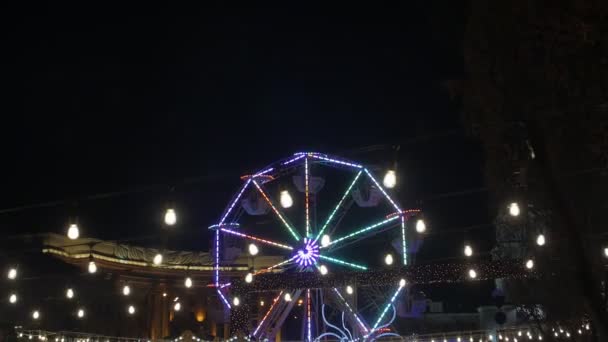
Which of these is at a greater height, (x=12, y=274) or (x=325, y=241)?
(x=325, y=241)

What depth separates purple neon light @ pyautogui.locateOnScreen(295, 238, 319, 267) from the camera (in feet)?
49.0

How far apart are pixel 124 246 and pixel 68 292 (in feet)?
7.98

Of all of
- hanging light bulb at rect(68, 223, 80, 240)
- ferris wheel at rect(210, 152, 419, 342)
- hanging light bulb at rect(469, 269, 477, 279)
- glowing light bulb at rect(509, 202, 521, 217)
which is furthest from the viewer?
ferris wheel at rect(210, 152, 419, 342)

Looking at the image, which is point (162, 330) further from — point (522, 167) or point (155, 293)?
point (522, 167)

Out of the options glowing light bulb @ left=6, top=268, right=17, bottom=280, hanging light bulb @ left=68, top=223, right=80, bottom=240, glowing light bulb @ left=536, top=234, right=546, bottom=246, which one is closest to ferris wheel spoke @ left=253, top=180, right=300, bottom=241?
glowing light bulb @ left=6, top=268, right=17, bottom=280

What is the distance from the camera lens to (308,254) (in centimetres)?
1499

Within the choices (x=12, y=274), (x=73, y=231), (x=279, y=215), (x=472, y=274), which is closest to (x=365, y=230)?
(x=279, y=215)

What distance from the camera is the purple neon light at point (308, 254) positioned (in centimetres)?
1494

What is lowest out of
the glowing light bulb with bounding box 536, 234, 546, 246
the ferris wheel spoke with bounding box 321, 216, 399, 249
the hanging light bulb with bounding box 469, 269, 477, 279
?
the hanging light bulb with bounding box 469, 269, 477, 279

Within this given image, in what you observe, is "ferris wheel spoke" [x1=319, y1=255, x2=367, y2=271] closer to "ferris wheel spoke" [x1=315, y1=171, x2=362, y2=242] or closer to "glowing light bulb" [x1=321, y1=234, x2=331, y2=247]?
"glowing light bulb" [x1=321, y1=234, x2=331, y2=247]

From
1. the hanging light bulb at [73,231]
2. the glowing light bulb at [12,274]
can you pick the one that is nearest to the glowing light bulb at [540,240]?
the hanging light bulb at [73,231]

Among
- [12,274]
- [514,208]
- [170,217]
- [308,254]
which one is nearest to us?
[514,208]

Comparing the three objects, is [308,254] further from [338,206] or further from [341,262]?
[338,206]

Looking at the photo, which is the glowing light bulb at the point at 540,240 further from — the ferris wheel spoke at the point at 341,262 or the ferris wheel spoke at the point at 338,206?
the ferris wheel spoke at the point at 338,206
